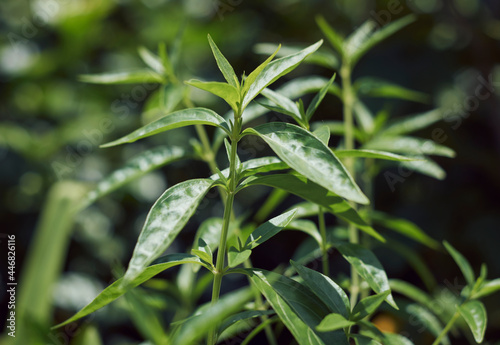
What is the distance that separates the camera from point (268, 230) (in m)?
0.37

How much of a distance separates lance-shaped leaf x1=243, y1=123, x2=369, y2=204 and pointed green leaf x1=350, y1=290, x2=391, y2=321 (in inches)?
4.0

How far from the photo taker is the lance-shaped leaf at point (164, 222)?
28cm

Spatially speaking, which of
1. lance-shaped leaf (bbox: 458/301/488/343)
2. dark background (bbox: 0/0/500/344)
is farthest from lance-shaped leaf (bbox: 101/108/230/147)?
dark background (bbox: 0/0/500/344)

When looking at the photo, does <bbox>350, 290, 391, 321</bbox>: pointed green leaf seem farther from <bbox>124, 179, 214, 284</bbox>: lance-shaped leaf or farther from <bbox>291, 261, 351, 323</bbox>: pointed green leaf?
<bbox>124, 179, 214, 284</bbox>: lance-shaped leaf

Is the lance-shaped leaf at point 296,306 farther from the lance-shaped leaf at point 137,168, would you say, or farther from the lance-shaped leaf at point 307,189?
the lance-shaped leaf at point 137,168

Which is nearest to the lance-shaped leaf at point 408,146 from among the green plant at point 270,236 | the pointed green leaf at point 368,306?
the green plant at point 270,236

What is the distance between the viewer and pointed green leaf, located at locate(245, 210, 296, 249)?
365mm

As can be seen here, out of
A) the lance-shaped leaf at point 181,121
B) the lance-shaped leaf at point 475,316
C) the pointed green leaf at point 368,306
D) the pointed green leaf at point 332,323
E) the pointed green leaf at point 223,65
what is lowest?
the lance-shaped leaf at point 475,316

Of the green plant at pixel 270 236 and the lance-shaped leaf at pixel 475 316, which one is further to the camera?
the lance-shaped leaf at pixel 475 316

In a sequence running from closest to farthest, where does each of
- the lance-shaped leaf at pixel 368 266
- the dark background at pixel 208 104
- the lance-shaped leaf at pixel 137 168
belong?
the lance-shaped leaf at pixel 368 266
the lance-shaped leaf at pixel 137 168
the dark background at pixel 208 104

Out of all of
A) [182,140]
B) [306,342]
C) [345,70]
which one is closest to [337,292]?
[306,342]

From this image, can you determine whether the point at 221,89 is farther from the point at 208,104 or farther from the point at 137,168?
the point at 208,104

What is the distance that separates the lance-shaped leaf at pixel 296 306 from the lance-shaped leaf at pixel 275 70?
5.3 inches

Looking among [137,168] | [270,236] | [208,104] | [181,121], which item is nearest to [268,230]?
[270,236]
